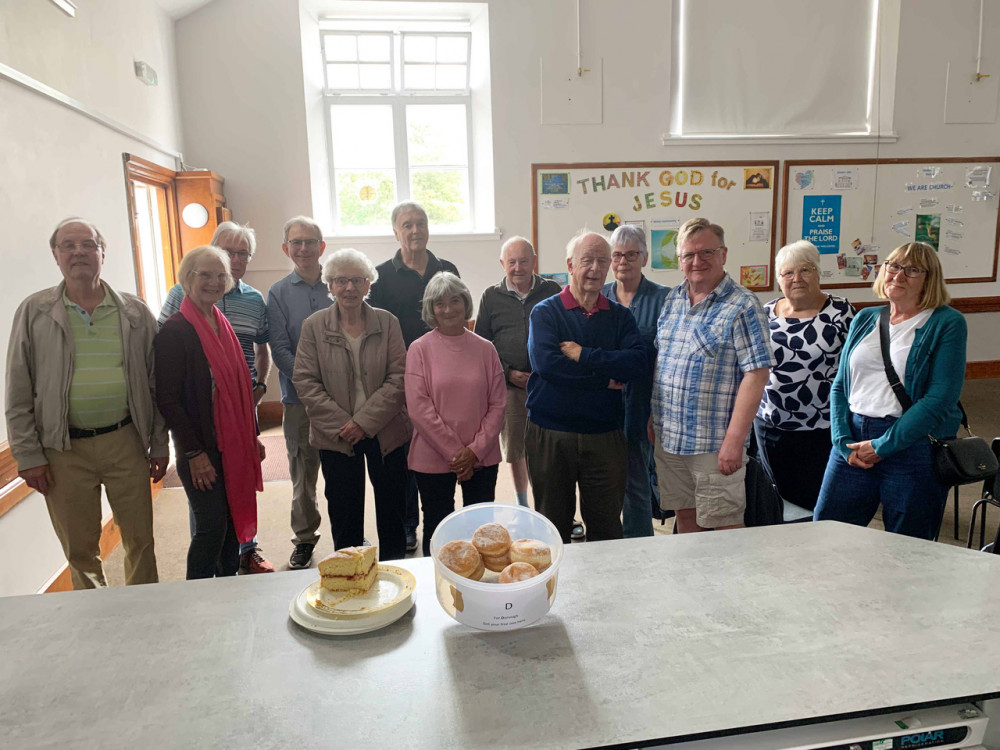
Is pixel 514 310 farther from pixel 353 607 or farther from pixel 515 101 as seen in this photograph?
pixel 515 101

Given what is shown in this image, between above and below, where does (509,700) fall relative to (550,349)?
below

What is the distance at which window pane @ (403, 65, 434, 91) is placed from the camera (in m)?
5.37

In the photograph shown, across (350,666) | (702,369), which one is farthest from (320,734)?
(702,369)

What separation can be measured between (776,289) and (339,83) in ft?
13.3

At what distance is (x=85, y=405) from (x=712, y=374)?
6.29 ft

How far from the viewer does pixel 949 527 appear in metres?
3.09

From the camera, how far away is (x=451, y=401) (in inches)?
88.5

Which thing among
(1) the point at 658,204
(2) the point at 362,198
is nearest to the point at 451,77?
(2) the point at 362,198

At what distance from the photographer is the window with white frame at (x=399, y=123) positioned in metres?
5.29

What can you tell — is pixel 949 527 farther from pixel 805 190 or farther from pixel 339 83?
pixel 339 83

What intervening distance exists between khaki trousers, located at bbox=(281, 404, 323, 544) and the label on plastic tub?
193 centimetres

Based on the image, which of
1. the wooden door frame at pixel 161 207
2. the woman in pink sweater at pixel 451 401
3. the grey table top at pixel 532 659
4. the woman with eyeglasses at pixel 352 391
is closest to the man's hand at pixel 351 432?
the woman with eyeglasses at pixel 352 391

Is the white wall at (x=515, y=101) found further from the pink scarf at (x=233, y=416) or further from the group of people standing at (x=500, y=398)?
the pink scarf at (x=233, y=416)

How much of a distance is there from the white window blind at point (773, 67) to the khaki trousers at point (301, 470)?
395 centimetres
